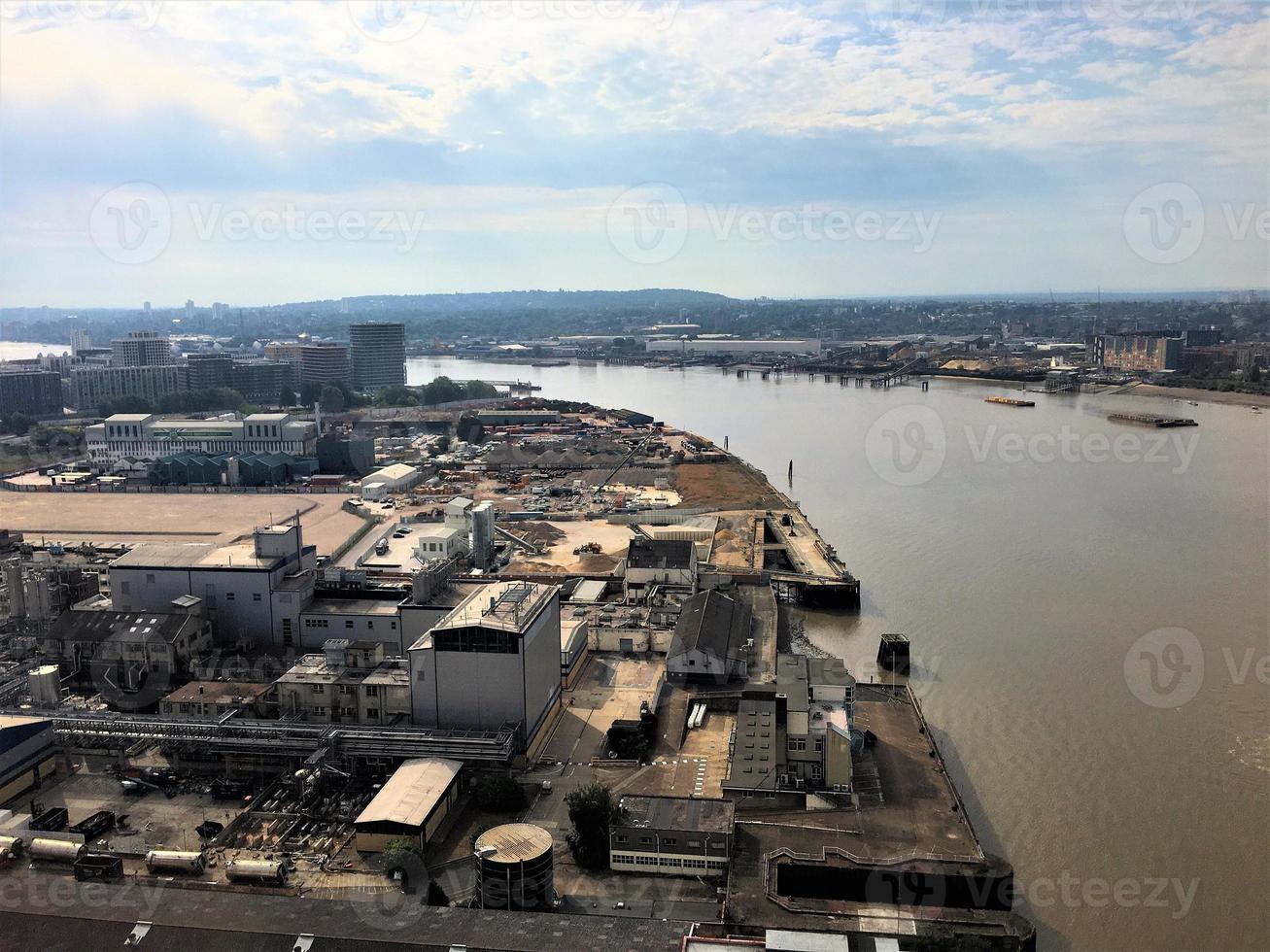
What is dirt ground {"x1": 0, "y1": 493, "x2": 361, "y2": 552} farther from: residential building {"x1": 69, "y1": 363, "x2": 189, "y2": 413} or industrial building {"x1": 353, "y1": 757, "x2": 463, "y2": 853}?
residential building {"x1": 69, "y1": 363, "x2": 189, "y2": 413}

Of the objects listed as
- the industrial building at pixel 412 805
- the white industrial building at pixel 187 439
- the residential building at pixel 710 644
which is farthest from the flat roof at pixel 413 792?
the white industrial building at pixel 187 439

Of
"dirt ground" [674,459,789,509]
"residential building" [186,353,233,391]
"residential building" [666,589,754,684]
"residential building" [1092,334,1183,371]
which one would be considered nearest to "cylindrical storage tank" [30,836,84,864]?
"residential building" [666,589,754,684]

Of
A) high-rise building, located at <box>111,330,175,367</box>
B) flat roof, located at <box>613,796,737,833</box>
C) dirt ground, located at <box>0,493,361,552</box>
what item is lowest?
dirt ground, located at <box>0,493,361,552</box>

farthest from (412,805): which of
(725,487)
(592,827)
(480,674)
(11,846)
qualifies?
(725,487)

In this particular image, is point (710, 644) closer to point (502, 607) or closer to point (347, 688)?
point (502, 607)

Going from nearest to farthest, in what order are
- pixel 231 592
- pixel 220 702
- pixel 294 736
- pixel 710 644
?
pixel 294 736, pixel 220 702, pixel 710 644, pixel 231 592

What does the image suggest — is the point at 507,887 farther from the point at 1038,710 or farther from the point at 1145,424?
the point at 1145,424

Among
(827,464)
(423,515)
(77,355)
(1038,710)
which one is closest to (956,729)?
(1038,710)
